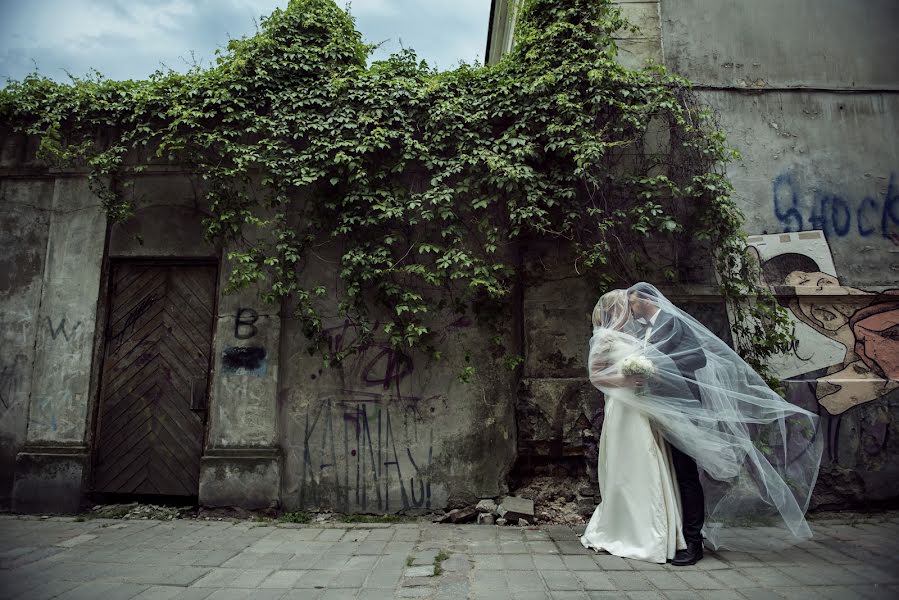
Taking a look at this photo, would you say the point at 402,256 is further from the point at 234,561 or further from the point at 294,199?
the point at 234,561

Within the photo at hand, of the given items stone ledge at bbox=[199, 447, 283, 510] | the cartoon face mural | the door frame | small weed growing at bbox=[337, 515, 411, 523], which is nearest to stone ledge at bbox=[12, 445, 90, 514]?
the door frame

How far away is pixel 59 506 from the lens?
5.37 metres

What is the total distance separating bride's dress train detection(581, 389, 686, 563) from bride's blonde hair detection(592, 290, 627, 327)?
0.56m

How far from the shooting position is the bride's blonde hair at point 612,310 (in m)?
4.21

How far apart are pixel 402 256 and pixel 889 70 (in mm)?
5823

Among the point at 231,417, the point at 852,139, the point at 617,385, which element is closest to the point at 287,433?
the point at 231,417

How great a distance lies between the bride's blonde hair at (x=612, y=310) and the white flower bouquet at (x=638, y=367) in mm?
381

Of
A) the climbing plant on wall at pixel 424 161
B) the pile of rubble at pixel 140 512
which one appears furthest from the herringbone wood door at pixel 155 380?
the climbing plant on wall at pixel 424 161

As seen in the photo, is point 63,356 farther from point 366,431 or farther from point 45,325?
point 366,431

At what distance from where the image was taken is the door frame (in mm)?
5574

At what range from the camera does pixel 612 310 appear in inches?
168

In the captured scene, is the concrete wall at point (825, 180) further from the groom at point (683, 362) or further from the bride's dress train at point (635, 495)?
the bride's dress train at point (635, 495)

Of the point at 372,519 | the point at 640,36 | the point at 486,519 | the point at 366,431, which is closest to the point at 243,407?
the point at 366,431

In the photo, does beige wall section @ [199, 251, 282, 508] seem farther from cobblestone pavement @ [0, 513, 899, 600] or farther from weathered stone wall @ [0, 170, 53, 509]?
weathered stone wall @ [0, 170, 53, 509]
